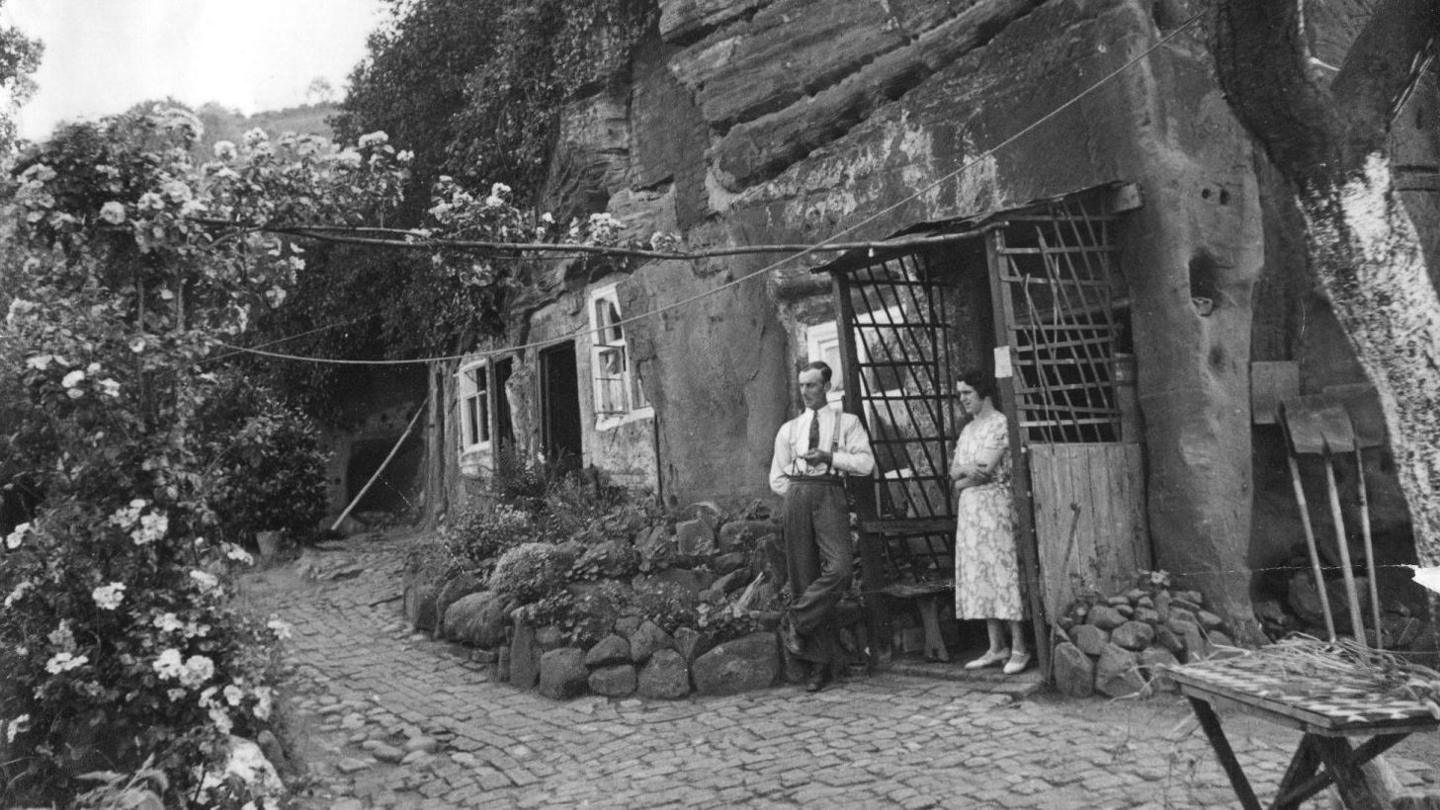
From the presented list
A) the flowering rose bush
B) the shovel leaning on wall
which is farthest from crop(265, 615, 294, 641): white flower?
the shovel leaning on wall

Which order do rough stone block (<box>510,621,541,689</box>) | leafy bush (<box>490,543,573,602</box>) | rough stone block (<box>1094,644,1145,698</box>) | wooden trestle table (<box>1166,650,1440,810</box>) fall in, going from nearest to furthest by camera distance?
wooden trestle table (<box>1166,650,1440,810</box>), rough stone block (<box>1094,644,1145,698</box>), rough stone block (<box>510,621,541,689</box>), leafy bush (<box>490,543,573,602</box>)

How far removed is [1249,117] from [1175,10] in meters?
3.54

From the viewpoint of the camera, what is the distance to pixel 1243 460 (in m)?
7.26

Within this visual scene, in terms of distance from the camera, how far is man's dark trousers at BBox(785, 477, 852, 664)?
747cm

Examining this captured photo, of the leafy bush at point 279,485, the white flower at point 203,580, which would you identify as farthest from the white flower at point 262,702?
the leafy bush at point 279,485

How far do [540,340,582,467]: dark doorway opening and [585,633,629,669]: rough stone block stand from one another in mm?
6528

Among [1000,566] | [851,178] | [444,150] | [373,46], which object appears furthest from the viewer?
[373,46]

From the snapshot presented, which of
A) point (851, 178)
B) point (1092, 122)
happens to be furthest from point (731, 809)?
point (851, 178)

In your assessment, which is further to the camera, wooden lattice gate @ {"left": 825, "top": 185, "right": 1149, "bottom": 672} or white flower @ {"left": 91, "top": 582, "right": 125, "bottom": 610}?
wooden lattice gate @ {"left": 825, "top": 185, "right": 1149, "bottom": 672}

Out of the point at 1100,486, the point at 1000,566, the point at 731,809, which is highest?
the point at 1100,486

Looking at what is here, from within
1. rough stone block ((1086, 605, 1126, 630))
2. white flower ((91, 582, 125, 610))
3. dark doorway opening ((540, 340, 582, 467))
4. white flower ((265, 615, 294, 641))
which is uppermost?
dark doorway opening ((540, 340, 582, 467))

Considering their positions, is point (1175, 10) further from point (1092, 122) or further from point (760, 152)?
point (760, 152)

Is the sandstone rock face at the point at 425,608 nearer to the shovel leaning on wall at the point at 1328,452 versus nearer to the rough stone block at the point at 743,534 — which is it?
the rough stone block at the point at 743,534

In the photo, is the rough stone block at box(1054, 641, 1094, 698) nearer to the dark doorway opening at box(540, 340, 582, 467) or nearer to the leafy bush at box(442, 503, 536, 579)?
the leafy bush at box(442, 503, 536, 579)
